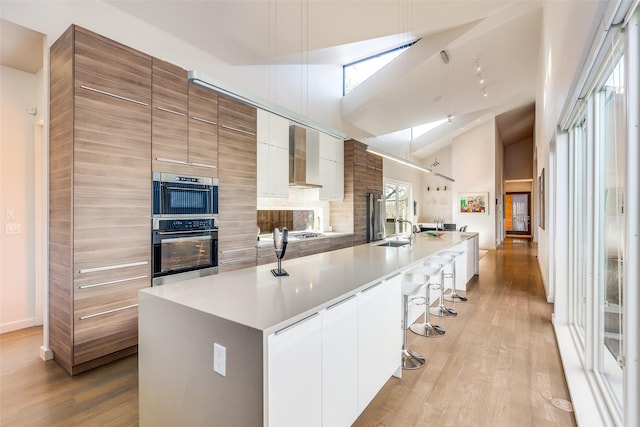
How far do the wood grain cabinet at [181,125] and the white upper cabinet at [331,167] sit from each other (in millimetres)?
2305

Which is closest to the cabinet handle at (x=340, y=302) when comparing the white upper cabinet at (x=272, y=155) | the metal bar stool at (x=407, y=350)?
the metal bar stool at (x=407, y=350)

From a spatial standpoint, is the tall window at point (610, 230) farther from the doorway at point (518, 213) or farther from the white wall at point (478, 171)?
the doorway at point (518, 213)

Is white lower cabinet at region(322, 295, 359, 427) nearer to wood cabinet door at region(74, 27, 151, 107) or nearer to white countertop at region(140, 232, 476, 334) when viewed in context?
white countertop at region(140, 232, 476, 334)

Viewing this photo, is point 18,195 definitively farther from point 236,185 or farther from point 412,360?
point 412,360

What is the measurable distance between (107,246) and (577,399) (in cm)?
359

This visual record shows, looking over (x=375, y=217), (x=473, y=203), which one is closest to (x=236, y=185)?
(x=375, y=217)

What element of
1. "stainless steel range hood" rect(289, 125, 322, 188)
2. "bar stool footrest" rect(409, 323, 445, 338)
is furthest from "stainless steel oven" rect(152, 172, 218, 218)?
"bar stool footrest" rect(409, 323, 445, 338)

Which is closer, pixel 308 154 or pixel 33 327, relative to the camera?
pixel 33 327

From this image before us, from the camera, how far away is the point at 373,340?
76.8 inches

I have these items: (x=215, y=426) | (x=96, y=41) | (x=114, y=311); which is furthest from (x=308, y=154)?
(x=215, y=426)

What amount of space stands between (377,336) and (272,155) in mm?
3037

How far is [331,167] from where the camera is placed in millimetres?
5586

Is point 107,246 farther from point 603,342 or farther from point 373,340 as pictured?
point 603,342

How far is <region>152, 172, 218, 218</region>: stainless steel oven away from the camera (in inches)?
113
